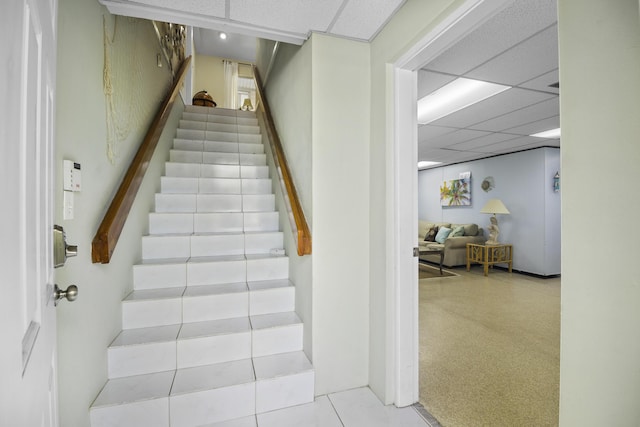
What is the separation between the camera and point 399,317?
176cm

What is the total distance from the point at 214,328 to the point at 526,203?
19.6 feet

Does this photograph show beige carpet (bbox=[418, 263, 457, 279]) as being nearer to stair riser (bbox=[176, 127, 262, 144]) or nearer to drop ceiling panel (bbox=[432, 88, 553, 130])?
drop ceiling panel (bbox=[432, 88, 553, 130])

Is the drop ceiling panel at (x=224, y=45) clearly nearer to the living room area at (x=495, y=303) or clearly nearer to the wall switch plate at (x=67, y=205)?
the living room area at (x=495, y=303)

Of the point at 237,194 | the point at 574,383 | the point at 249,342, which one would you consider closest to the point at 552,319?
the point at 574,383

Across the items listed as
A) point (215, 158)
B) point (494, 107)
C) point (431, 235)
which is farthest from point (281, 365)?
point (431, 235)

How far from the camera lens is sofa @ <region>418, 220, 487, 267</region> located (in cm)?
604

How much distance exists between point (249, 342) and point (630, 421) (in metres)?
1.76

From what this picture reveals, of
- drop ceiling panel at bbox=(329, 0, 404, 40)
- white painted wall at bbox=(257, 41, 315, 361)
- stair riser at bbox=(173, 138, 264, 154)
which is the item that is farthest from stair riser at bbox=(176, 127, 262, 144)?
drop ceiling panel at bbox=(329, 0, 404, 40)

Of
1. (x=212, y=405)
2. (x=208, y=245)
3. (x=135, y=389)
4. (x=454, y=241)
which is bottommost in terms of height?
(x=212, y=405)

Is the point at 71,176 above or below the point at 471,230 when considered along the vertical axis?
above

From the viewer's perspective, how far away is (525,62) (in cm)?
225

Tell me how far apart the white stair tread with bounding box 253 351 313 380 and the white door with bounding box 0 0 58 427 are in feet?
4.19

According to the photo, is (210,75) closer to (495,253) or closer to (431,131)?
(431,131)

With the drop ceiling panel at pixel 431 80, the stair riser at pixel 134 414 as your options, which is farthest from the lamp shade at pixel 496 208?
the stair riser at pixel 134 414
